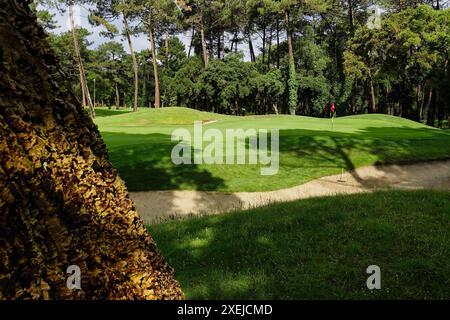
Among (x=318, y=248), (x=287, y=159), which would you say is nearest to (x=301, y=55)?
(x=287, y=159)

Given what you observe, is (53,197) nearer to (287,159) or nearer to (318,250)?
(318,250)

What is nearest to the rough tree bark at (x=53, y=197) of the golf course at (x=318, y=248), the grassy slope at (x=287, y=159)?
the golf course at (x=318, y=248)

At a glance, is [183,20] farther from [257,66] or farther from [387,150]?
[387,150]

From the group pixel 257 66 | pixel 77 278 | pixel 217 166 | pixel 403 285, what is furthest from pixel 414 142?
pixel 257 66

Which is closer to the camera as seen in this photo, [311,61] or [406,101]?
[406,101]

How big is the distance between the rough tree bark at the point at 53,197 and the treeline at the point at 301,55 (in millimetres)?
45051

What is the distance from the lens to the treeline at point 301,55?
47.3m

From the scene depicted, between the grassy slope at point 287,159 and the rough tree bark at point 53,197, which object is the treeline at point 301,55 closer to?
the grassy slope at point 287,159

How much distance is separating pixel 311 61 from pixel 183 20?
85.4 feet

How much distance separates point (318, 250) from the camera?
21.1ft

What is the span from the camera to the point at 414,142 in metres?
23.6

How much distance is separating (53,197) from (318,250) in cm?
495

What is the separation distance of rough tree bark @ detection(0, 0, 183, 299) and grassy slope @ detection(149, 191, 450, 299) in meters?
2.61

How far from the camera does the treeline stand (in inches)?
1863
